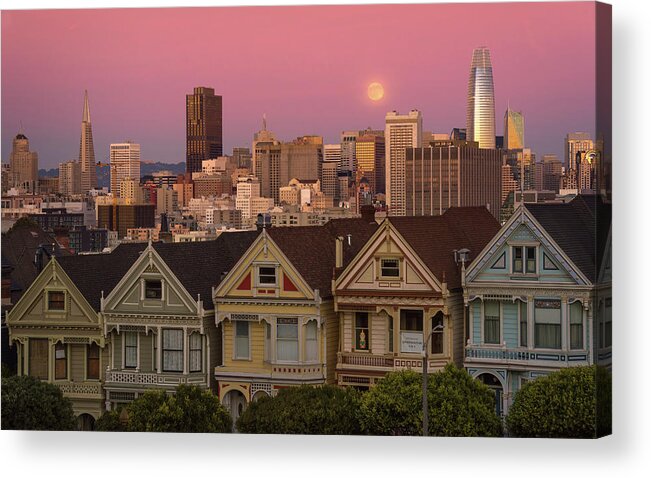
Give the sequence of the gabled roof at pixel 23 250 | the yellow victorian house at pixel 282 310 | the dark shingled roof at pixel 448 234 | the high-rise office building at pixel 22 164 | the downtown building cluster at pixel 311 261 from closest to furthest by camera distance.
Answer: the downtown building cluster at pixel 311 261 < the dark shingled roof at pixel 448 234 < the yellow victorian house at pixel 282 310 < the high-rise office building at pixel 22 164 < the gabled roof at pixel 23 250

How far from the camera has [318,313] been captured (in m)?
33.1

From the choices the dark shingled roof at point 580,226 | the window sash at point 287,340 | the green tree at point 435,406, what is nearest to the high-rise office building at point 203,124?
the window sash at point 287,340

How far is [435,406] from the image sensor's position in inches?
1261

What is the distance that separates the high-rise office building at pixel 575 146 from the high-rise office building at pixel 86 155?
319 inches

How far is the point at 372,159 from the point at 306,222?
5.21 feet

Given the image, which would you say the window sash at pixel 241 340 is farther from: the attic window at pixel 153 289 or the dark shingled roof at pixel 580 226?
the dark shingled roof at pixel 580 226

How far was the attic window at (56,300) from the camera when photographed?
34.5m

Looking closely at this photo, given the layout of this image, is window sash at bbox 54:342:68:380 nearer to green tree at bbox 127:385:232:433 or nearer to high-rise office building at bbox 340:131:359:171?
green tree at bbox 127:385:232:433

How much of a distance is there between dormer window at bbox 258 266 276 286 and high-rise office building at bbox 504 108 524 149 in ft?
14.6

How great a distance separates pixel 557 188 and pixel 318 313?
14.7ft

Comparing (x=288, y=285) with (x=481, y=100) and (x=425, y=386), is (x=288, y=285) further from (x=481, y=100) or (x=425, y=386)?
(x=481, y=100)

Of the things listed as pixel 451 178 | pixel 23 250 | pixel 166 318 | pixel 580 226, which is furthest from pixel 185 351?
pixel 580 226

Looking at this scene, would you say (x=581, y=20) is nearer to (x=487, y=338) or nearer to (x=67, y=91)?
(x=487, y=338)

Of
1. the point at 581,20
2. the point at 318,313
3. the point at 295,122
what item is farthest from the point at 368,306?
the point at 581,20
